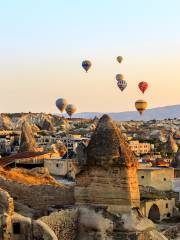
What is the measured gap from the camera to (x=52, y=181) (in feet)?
83.8

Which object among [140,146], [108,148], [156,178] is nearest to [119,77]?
[140,146]

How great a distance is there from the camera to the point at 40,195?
20891 millimetres

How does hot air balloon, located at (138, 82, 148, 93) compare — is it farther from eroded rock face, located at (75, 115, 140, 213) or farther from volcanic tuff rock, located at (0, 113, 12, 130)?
volcanic tuff rock, located at (0, 113, 12, 130)

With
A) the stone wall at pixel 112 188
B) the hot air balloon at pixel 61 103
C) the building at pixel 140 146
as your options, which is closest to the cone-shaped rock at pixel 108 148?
the stone wall at pixel 112 188

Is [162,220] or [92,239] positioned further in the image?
[162,220]

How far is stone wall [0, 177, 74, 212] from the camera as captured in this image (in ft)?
68.4

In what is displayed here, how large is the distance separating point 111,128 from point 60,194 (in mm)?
3026

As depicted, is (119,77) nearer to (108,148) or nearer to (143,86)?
(143,86)

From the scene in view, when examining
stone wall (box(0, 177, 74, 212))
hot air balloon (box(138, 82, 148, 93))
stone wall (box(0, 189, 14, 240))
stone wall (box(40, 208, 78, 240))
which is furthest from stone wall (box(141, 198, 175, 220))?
hot air balloon (box(138, 82, 148, 93))

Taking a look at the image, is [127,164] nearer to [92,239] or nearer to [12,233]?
[92,239]

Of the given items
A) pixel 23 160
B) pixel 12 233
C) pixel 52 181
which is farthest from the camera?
pixel 23 160

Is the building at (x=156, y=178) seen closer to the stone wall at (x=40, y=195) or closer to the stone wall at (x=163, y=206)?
the stone wall at (x=163, y=206)

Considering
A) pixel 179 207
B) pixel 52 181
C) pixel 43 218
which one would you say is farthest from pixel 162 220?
pixel 43 218

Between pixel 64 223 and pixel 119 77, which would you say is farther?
pixel 119 77
